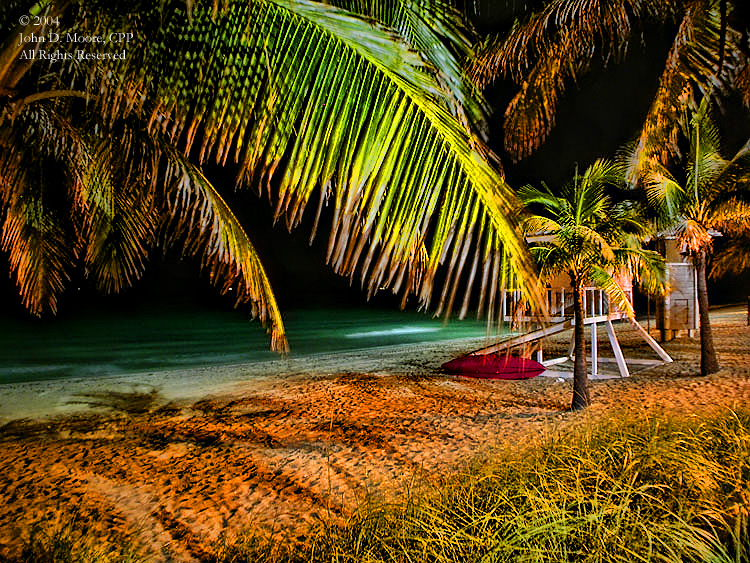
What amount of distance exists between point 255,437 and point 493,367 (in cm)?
659

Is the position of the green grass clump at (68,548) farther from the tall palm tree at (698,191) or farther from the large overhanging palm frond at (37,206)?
the tall palm tree at (698,191)

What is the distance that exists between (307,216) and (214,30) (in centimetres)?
92

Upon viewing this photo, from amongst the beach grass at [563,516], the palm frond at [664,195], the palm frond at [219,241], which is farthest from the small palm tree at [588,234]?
the palm frond at [219,241]

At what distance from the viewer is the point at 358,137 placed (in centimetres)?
189

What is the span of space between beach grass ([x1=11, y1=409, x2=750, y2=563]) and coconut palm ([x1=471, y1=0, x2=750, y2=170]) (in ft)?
12.3

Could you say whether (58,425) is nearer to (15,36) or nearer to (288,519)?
(288,519)

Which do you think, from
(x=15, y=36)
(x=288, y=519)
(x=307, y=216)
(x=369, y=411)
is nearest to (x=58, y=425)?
(x=369, y=411)

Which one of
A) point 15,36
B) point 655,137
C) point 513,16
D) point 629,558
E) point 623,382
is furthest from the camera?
point 623,382

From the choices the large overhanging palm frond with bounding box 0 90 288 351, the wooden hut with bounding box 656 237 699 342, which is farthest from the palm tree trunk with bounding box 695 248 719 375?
the large overhanging palm frond with bounding box 0 90 288 351

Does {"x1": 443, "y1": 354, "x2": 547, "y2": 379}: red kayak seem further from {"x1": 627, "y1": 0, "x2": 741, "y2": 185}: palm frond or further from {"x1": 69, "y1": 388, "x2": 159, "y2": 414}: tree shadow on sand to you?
{"x1": 69, "y1": 388, "x2": 159, "y2": 414}: tree shadow on sand

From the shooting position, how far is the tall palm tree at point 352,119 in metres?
1.74

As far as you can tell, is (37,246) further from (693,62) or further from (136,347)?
(136,347)

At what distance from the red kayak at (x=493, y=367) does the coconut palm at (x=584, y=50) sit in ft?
23.2

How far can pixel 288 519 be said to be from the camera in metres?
5.47
